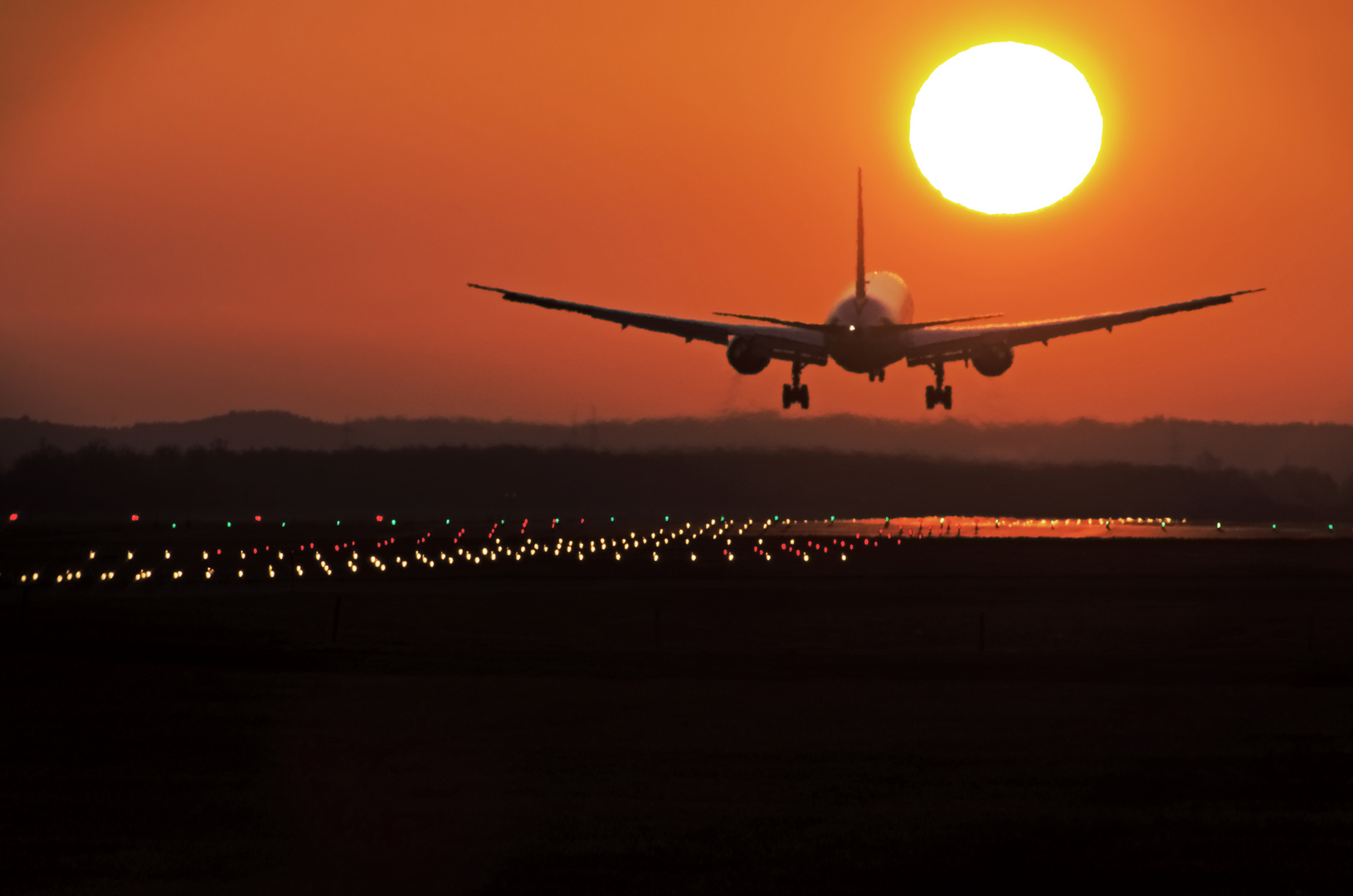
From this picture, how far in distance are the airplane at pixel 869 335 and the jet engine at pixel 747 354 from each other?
4 cm

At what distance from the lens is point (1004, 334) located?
217 ft

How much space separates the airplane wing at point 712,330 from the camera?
65.1 meters

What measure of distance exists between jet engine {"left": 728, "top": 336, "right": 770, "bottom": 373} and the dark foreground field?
14779 mm

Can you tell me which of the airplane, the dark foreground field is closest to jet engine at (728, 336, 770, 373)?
the airplane

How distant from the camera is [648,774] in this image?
81.9 ft

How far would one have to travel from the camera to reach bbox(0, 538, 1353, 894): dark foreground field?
749 inches

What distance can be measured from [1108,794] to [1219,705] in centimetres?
1172

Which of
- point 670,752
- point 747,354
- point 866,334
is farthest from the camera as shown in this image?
point 747,354

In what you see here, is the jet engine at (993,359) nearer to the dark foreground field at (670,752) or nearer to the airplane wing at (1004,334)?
the airplane wing at (1004,334)

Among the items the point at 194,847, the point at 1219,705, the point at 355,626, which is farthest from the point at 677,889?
the point at 355,626

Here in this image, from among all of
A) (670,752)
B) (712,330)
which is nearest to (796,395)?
(712,330)

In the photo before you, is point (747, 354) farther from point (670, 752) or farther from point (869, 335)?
point (670, 752)

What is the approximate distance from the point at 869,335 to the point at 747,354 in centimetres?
585

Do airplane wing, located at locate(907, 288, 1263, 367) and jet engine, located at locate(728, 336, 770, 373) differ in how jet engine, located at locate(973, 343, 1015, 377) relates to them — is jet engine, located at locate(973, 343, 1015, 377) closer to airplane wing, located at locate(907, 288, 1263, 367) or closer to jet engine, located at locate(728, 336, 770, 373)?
airplane wing, located at locate(907, 288, 1263, 367)
